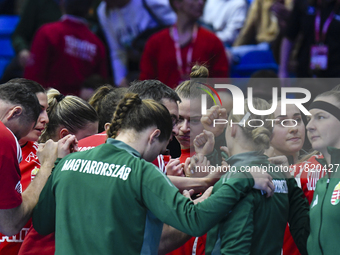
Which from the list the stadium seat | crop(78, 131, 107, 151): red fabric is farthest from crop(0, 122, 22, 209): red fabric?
the stadium seat

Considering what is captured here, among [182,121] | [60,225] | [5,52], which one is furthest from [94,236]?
[5,52]

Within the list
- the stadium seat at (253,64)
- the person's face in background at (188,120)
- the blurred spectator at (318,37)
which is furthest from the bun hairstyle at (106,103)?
the stadium seat at (253,64)

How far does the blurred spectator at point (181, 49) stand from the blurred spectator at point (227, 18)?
1.07 metres

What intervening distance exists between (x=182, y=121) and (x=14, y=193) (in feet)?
3.82

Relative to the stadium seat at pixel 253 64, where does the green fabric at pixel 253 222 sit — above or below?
above

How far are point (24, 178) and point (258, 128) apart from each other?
1378 millimetres

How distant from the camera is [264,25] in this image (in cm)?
680

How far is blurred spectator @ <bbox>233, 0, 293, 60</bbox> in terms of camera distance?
6.47 m

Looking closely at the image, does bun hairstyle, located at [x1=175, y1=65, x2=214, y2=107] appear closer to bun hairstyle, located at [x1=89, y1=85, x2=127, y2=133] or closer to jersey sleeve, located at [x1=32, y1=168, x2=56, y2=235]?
bun hairstyle, located at [x1=89, y1=85, x2=127, y2=133]

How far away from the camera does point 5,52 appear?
8094 mm

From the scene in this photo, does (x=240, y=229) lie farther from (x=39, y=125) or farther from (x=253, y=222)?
(x=39, y=125)

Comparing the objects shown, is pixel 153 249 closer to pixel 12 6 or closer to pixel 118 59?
pixel 118 59

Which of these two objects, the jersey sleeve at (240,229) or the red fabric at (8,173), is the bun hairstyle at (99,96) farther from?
the jersey sleeve at (240,229)

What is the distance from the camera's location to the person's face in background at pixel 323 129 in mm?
2514
